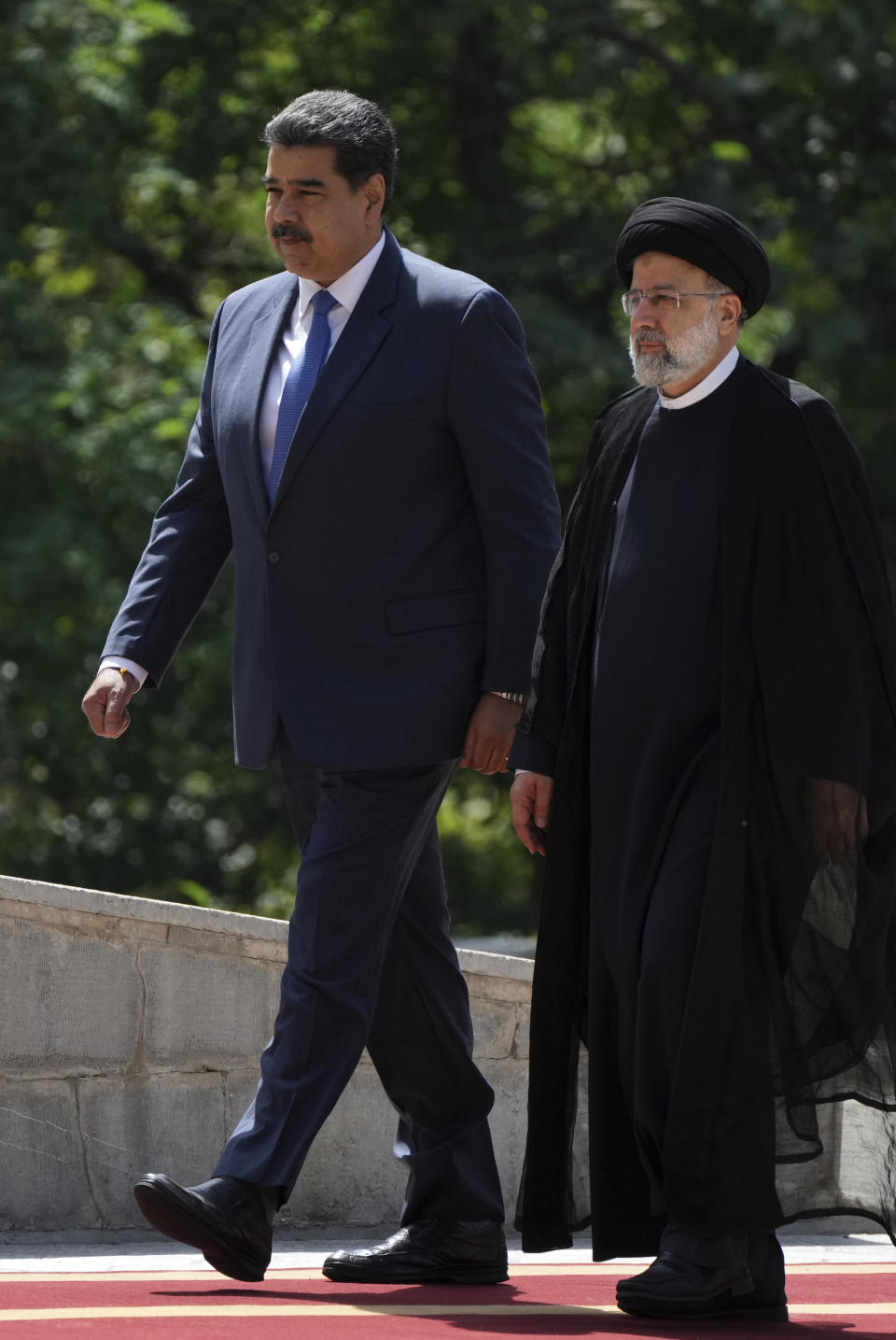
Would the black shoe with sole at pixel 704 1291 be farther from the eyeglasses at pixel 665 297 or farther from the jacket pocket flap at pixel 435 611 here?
the eyeglasses at pixel 665 297

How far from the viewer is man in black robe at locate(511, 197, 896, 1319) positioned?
13.7 ft

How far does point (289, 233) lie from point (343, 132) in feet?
0.69

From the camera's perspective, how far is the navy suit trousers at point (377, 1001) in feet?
14.4

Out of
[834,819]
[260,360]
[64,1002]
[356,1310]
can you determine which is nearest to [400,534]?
[260,360]

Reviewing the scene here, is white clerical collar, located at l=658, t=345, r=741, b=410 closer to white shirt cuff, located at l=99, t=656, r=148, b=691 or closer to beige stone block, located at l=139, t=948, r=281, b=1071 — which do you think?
white shirt cuff, located at l=99, t=656, r=148, b=691

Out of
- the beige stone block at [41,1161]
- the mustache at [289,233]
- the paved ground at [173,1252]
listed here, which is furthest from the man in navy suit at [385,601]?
the beige stone block at [41,1161]

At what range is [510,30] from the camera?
13.2 meters

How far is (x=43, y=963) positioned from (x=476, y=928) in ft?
32.2

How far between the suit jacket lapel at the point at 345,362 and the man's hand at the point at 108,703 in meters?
0.47

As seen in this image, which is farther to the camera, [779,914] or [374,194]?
[374,194]

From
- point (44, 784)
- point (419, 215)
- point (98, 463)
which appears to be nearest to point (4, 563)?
point (98, 463)

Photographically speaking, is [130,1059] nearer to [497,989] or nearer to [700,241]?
[497,989]

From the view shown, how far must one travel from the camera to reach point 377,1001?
15.4ft

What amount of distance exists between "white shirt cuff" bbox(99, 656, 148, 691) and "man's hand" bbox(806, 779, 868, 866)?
1.36 metres
